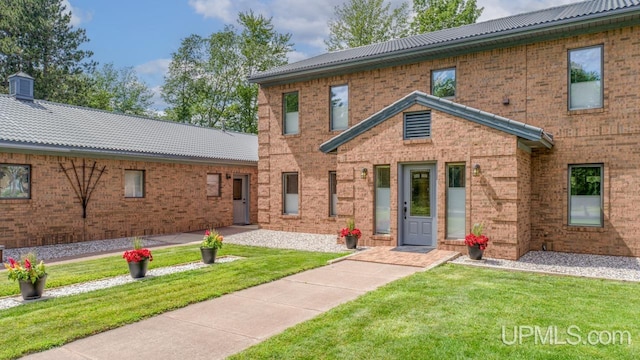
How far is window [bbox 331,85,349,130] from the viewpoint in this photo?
48.7 feet

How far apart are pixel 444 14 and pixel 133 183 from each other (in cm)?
2387

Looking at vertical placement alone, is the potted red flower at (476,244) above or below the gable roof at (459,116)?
below

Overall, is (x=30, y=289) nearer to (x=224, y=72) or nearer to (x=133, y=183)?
(x=133, y=183)

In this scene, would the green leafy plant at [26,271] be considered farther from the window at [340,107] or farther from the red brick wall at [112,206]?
the window at [340,107]

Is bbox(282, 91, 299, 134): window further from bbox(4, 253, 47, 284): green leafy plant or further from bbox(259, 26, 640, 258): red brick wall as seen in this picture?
bbox(4, 253, 47, 284): green leafy plant

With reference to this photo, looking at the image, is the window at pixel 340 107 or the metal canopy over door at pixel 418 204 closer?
the metal canopy over door at pixel 418 204

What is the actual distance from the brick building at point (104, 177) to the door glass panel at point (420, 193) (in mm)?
9714

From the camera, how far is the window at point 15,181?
1175cm

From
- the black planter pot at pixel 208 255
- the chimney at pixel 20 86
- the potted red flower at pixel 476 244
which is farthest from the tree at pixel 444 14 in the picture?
the black planter pot at pixel 208 255

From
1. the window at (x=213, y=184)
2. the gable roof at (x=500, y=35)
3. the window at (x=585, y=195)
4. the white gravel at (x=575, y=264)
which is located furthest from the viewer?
the window at (x=213, y=184)

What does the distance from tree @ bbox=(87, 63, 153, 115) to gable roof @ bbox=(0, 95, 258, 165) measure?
2426 centimetres

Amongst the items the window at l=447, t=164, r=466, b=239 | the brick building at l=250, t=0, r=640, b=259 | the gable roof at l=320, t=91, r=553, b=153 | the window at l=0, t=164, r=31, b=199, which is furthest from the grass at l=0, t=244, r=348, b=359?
the window at l=0, t=164, r=31, b=199

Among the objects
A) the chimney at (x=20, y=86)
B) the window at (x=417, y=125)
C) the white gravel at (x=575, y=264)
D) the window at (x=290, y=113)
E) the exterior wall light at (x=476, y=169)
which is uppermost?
the chimney at (x=20, y=86)

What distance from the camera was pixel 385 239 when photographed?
1127cm
